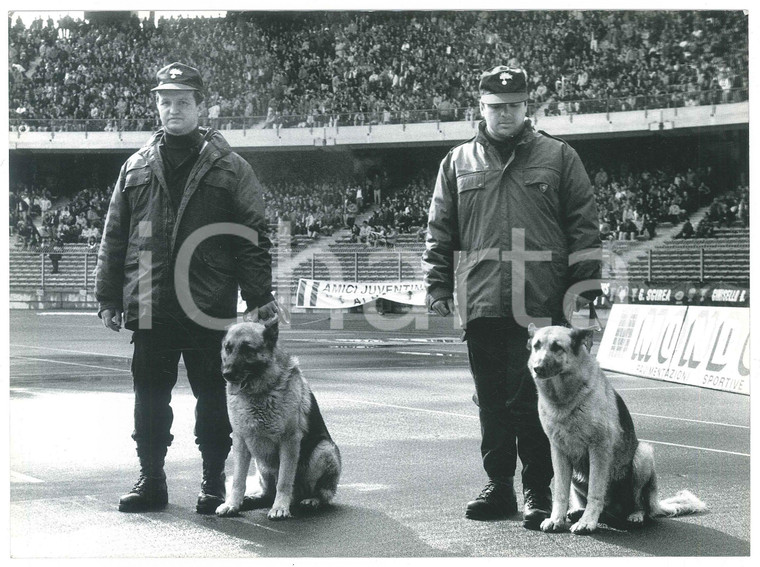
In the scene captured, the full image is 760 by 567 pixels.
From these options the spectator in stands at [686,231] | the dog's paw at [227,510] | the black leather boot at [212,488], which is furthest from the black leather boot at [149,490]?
the spectator in stands at [686,231]

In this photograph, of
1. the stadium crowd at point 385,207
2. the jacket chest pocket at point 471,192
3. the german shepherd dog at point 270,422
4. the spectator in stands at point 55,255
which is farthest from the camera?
the spectator in stands at point 55,255

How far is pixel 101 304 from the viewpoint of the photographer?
5684 millimetres

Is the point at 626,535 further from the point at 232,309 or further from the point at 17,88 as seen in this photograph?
the point at 17,88

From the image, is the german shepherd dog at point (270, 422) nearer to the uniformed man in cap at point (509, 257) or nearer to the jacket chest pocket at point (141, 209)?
the jacket chest pocket at point (141, 209)

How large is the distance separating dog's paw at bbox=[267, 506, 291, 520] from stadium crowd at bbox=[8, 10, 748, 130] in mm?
29612

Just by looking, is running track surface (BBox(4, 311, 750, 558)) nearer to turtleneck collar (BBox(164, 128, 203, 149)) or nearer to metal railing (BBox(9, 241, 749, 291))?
turtleneck collar (BBox(164, 128, 203, 149))

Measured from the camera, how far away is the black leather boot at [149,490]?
5.48 meters

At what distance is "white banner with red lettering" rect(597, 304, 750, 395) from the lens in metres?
11.6

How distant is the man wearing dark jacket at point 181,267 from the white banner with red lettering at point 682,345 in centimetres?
756

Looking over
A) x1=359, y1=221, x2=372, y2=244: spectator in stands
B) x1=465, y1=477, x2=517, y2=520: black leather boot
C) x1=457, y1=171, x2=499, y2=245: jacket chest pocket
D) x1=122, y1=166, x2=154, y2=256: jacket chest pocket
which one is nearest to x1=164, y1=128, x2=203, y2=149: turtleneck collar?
x1=122, y1=166, x2=154, y2=256: jacket chest pocket

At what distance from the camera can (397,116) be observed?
3953cm

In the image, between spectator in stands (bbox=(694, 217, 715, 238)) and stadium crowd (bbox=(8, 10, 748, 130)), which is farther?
stadium crowd (bbox=(8, 10, 748, 130))

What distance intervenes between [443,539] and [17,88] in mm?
40856

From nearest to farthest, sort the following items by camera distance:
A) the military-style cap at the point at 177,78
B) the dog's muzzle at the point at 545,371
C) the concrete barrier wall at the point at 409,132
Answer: the dog's muzzle at the point at 545,371
the military-style cap at the point at 177,78
the concrete barrier wall at the point at 409,132
